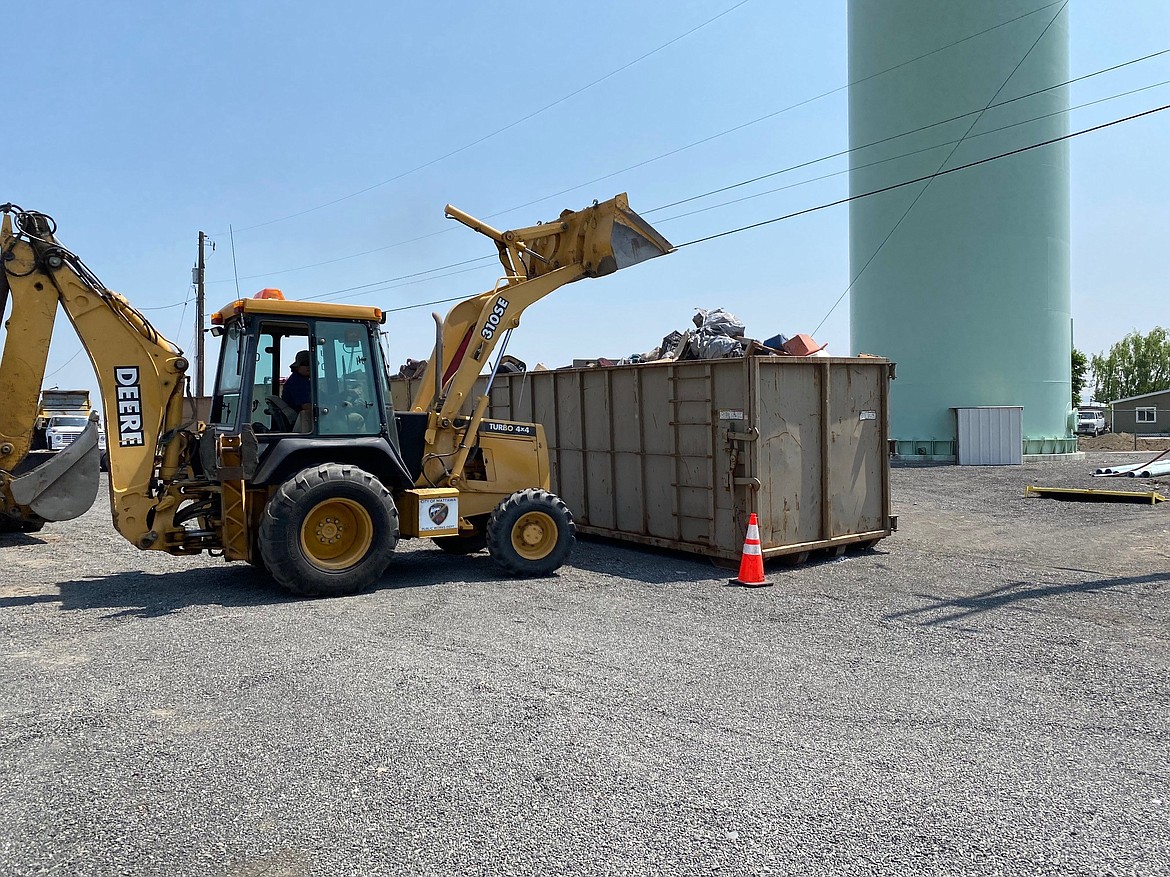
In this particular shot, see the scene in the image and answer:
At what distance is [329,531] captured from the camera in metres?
8.43

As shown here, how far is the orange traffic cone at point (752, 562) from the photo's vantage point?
9430mm

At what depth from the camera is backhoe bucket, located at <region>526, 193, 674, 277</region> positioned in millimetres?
10047

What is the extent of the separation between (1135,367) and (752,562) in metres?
75.1

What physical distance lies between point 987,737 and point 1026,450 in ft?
86.4

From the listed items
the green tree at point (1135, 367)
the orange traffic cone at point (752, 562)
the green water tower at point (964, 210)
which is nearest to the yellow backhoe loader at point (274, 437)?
the orange traffic cone at point (752, 562)

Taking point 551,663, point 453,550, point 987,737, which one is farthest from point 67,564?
point 987,737

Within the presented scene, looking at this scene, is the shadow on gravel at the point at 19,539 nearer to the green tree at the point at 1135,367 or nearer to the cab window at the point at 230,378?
the cab window at the point at 230,378

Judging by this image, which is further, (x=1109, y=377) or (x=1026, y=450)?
(x=1109, y=377)

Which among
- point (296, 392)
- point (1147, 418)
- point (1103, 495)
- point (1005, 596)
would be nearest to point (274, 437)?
point (296, 392)

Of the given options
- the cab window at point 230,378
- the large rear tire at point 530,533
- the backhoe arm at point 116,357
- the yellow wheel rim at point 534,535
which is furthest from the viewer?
the yellow wheel rim at point 534,535

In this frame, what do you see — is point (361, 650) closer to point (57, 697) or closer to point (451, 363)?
point (57, 697)

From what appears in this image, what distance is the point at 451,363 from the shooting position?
32.4 feet

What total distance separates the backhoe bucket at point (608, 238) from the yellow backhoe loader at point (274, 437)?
53.0 inches

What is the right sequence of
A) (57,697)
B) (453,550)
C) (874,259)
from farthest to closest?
(874,259)
(453,550)
(57,697)
